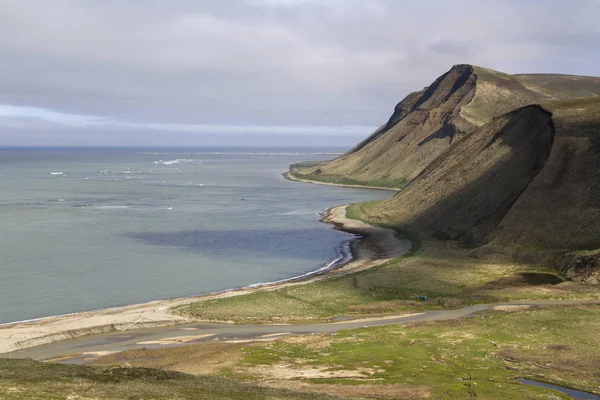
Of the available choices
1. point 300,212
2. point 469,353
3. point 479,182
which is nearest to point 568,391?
point 469,353

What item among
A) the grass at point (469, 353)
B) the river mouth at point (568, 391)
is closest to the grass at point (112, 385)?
Answer: the grass at point (469, 353)

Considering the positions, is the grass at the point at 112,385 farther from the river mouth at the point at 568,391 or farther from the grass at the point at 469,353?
the river mouth at the point at 568,391

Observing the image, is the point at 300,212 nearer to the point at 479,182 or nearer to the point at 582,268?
the point at 479,182

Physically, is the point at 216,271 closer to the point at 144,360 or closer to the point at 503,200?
the point at 144,360

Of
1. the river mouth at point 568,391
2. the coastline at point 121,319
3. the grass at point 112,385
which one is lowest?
the coastline at point 121,319

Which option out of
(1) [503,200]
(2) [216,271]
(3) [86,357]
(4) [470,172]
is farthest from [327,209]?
(3) [86,357]

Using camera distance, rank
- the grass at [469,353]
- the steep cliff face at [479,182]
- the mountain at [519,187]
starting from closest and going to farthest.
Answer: the grass at [469,353]
the mountain at [519,187]
the steep cliff face at [479,182]

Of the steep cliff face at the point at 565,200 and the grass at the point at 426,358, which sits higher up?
the steep cliff face at the point at 565,200
